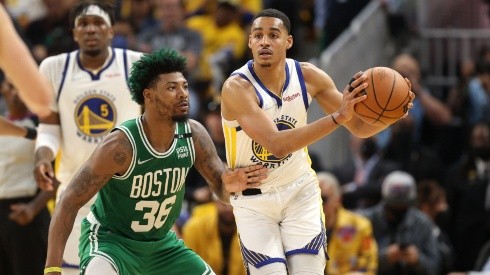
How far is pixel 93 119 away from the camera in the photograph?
9.59 metres

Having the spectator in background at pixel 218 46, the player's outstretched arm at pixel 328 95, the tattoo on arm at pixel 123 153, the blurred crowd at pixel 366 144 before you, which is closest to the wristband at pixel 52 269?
the tattoo on arm at pixel 123 153

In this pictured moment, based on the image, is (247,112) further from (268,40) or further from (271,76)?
(268,40)

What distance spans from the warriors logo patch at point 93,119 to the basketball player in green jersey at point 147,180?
1.44 meters

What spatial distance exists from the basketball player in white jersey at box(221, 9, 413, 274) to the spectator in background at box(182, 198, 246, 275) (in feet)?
10.1

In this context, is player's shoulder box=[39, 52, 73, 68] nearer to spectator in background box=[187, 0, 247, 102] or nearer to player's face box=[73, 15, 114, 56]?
player's face box=[73, 15, 114, 56]

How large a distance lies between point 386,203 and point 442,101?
3.44 m

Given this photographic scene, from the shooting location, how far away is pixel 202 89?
15.0 metres

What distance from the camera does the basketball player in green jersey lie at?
7.86m

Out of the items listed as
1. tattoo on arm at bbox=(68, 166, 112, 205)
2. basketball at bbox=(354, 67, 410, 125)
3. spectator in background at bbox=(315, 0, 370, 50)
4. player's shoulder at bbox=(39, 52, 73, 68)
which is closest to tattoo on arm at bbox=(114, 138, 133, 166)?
tattoo on arm at bbox=(68, 166, 112, 205)

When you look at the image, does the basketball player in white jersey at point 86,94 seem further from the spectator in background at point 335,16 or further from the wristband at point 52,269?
the spectator in background at point 335,16

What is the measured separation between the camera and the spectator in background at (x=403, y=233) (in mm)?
11516

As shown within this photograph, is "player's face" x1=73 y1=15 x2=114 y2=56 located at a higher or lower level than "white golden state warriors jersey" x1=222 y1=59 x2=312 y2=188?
Result: higher

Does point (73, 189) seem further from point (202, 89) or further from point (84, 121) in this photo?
point (202, 89)

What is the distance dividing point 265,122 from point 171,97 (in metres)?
0.68
